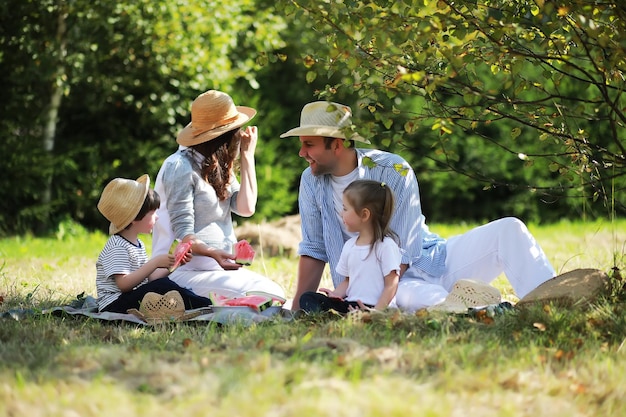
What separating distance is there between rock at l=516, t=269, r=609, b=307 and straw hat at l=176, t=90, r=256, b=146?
2095mm

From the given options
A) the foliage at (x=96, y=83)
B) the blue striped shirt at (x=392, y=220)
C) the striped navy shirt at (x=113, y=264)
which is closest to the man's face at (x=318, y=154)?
the blue striped shirt at (x=392, y=220)

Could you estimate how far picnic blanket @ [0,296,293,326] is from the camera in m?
4.83

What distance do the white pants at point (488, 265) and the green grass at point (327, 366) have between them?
1.68 ft

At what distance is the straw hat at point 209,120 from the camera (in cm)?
546

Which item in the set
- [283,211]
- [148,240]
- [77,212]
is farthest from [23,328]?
[283,211]

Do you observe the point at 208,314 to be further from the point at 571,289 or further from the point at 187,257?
the point at 571,289

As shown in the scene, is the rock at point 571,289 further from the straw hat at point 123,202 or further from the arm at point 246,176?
the straw hat at point 123,202

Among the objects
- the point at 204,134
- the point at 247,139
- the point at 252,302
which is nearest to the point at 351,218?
the point at 252,302

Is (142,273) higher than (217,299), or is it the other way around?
(142,273)

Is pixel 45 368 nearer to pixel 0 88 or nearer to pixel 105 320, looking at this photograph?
pixel 105 320

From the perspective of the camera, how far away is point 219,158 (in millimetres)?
5559

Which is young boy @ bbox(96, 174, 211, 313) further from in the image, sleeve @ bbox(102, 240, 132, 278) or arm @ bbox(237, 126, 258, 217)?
arm @ bbox(237, 126, 258, 217)

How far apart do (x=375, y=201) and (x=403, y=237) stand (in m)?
0.42

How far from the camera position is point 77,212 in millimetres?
11031
